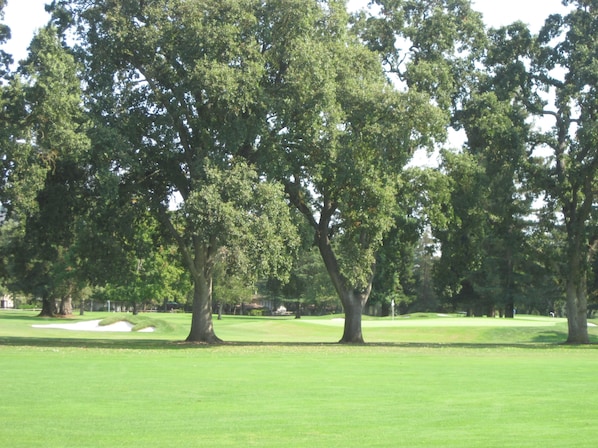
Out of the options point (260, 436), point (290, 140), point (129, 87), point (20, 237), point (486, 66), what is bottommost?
point (260, 436)

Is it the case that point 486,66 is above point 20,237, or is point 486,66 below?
above

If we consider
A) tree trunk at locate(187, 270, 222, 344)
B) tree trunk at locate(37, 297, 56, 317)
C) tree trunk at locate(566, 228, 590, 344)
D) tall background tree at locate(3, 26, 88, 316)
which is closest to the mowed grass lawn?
tall background tree at locate(3, 26, 88, 316)

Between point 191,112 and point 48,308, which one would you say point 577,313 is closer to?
point 191,112

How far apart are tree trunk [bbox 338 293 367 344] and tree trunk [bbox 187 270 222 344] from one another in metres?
7.13

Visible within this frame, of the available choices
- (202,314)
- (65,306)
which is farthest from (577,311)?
(65,306)

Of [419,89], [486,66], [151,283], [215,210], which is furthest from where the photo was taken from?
[151,283]

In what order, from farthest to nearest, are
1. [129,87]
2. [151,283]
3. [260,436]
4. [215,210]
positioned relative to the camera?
1. [151,283]
2. [129,87]
3. [215,210]
4. [260,436]

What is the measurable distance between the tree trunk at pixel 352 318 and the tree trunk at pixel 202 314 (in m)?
7.13

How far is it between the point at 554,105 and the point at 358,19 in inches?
448

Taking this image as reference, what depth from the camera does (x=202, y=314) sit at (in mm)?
37438

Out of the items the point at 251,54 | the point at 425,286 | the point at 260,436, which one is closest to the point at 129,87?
the point at 251,54

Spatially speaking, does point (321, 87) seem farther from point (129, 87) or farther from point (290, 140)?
point (129, 87)

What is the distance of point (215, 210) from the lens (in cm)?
3053

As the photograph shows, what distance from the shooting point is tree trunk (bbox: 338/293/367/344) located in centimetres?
4028
